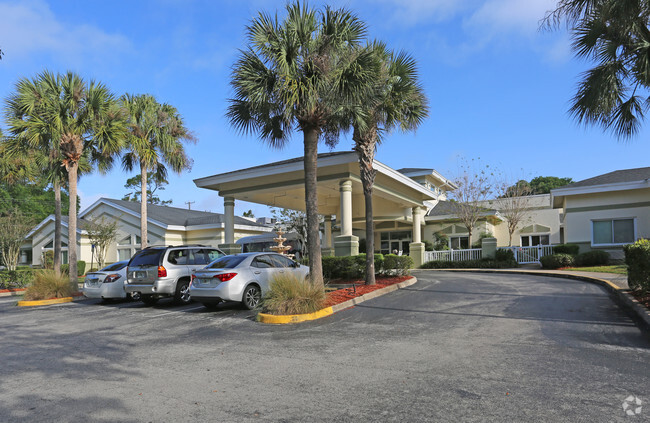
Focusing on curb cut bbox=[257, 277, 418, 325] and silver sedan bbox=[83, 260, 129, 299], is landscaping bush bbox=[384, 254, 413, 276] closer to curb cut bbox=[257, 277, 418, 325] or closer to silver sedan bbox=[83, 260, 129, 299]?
curb cut bbox=[257, 277, 418, 325]

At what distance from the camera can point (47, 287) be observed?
16.1 meters

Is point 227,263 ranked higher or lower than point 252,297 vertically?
higher

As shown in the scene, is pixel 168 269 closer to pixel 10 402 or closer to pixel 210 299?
pixel 210 299

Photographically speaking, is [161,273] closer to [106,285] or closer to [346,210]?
[106,285]

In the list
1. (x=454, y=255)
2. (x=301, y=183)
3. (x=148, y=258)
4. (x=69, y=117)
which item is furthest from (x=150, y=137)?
(x=454, y=255)

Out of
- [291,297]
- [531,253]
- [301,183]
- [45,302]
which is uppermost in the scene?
[301,183]

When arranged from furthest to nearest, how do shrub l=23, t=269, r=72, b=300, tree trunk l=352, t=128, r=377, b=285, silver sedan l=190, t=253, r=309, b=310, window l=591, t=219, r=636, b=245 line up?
window l=591, t=219, r=636, b=245 < shrub l=23, t=269, r=72, b=300 < tree trunk l=352, t=128, r=377, b=285 < silver sedan l=190, t=253, r=309, b=310

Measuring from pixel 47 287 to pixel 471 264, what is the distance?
2157 cm

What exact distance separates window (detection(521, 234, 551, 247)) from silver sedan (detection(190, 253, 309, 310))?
1055 inches

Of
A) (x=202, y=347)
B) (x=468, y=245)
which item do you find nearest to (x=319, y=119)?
(x=202, y=347)

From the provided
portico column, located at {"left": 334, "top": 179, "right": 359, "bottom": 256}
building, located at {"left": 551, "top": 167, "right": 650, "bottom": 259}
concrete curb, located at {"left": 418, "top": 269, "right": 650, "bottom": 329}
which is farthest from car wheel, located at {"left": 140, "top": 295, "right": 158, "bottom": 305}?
building, located at {"left": 551, "top": 167, "right": 650, "bottom": 259}

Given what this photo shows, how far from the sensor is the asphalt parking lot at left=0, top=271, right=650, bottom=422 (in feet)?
14.6

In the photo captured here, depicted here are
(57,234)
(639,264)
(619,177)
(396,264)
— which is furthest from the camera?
(619,177)

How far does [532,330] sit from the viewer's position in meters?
8.03
